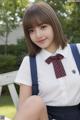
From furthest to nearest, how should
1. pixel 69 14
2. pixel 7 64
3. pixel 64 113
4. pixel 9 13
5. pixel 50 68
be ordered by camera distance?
1. pixel 9 13
2. pixel 69 14
3. pixel 7 64
4. pixel 50 68
5. pixel 64 113

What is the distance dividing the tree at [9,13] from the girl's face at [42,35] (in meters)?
10.4

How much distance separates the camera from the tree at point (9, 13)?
13094mm

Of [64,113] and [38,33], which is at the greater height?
[38,33]

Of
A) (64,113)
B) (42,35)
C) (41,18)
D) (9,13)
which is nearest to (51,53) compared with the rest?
(42,35)

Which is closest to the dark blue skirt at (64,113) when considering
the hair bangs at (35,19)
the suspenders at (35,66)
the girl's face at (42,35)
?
the suspenders at (35,66)

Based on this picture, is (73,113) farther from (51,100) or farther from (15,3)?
(15,3)

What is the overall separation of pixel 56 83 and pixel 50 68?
0.14 meters

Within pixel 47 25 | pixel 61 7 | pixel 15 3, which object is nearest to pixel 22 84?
pixel 47 25

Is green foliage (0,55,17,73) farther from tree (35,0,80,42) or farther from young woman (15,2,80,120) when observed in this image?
young woman (15,2,80,120)

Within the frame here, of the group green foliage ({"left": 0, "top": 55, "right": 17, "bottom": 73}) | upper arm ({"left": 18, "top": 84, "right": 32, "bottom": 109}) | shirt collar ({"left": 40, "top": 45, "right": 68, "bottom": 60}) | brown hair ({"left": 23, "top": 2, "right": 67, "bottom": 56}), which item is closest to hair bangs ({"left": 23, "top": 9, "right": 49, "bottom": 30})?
brown hair ({"left": 23, "top": 2, "right": 67, "bottom": 56})

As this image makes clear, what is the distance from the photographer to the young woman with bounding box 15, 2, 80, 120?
105 inches

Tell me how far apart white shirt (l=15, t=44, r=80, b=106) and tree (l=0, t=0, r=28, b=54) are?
34.1ft

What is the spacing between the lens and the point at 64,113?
2.66 metres

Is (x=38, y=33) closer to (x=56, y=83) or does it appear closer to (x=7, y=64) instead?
(x=56, y=83)
